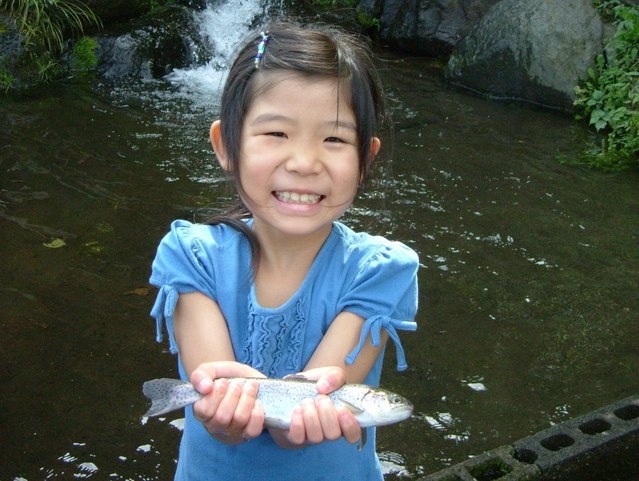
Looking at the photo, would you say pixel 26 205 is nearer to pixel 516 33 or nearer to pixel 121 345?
pixel 121 345

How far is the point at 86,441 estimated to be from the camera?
3.33m

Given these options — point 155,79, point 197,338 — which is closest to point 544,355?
point 197,338

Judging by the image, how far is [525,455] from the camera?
268 cm

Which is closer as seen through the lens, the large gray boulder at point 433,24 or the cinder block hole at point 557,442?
the cinder block hole at point 557,442

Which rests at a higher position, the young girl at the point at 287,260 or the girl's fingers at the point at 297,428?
the young girl at the point at 287,260

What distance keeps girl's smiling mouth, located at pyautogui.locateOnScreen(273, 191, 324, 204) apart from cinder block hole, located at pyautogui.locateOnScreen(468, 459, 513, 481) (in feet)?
3.86

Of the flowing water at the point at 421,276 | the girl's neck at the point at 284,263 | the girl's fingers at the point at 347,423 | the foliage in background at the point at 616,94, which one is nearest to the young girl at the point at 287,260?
the girl's neck at the point at 284,263

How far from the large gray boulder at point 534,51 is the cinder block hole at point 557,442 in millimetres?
6583

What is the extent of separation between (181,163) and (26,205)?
1361 mm

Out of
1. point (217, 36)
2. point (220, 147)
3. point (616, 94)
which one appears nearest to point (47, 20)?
point (217, 36)

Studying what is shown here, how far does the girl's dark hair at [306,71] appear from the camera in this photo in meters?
1.86

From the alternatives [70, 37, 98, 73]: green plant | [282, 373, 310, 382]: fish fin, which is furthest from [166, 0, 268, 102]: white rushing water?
[282, 373, 310, 382]: fish fin

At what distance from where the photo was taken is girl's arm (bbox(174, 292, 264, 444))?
65.9 inches

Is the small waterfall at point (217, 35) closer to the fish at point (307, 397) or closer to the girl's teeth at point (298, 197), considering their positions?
the girl's teeth at point (298, 197)
